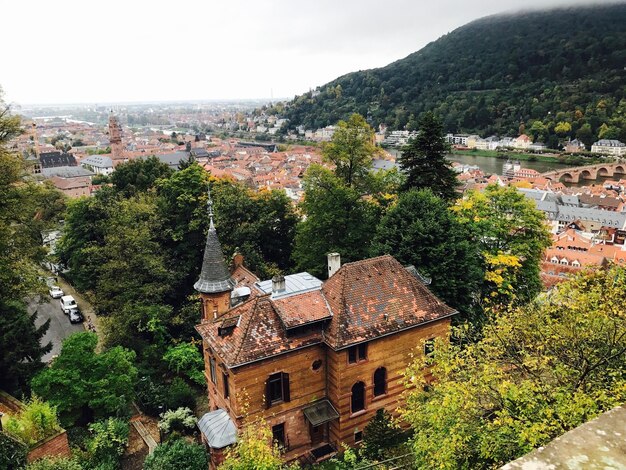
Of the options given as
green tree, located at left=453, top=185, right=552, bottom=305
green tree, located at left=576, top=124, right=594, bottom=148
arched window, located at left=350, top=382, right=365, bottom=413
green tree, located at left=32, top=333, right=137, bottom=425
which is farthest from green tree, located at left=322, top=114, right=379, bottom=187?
green tree, located at left=576, top=124, right=594, bottom=148

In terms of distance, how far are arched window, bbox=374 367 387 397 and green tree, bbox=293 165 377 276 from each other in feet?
37.6

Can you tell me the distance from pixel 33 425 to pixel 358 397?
13771 millimetres

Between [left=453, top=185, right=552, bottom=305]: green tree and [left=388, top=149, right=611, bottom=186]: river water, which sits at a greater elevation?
[left=453, top=185, right=552, bottom=305]: green tree

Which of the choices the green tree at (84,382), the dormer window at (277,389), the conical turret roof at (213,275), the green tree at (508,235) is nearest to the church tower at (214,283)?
the conical turret roof at (213,275)

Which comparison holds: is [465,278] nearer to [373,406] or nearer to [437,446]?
[373,406]

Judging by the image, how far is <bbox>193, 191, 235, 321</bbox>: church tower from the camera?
25000 mm

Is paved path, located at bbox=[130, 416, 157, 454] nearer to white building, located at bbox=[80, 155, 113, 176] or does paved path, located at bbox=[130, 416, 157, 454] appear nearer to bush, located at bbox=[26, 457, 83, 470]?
bush, located at bbox=[26, 457, 83, 470]

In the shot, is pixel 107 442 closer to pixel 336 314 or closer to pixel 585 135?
pixel 336 314

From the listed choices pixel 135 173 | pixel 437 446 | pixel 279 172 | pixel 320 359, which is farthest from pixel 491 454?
pixel 279 172

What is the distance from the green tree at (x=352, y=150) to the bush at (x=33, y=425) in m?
23.9

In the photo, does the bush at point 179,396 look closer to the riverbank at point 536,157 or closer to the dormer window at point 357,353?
the dormer window at point 357,353

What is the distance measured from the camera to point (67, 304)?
38.2 meters

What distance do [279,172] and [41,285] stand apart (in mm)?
96886

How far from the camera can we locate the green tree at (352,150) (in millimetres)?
34000
